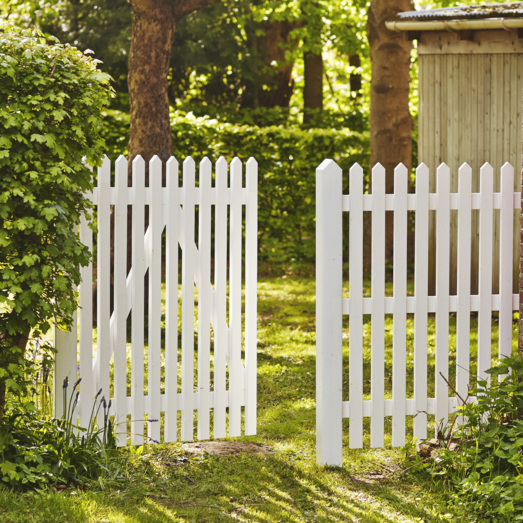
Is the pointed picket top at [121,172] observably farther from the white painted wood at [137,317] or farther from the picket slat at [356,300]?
the picket slat at [356,300]

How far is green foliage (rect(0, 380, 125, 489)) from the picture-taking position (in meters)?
3.41

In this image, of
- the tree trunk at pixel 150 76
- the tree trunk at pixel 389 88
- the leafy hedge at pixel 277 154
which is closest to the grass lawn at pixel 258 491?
the tree trunk at pixel 150 76

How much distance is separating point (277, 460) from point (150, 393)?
908mm

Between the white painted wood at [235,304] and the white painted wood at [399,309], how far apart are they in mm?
996

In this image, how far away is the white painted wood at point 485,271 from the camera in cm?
404

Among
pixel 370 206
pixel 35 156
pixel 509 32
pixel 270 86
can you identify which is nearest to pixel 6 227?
pixel 35 156

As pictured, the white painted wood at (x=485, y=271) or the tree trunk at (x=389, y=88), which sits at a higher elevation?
the tree trunk at (x=389, y=88)

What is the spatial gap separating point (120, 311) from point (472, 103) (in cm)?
562

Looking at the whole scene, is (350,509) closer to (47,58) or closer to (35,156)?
(35,156)

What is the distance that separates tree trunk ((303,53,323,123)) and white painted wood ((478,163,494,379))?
11950 mm

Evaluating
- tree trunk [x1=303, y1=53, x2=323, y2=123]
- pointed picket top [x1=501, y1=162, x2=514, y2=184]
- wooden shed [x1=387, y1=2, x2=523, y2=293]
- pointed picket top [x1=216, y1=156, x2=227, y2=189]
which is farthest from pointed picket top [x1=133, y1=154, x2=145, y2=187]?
tree trunk [x1=303, y1=53, x2=323, y2=123]

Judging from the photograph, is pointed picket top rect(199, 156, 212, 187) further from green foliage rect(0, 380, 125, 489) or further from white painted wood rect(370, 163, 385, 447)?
green foliage rect(0, 380, 125, 489)

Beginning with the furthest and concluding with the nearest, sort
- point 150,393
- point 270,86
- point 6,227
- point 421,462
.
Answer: point 270,86
point 150,393
point 421,462
point 6,227

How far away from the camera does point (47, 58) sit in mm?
3512
